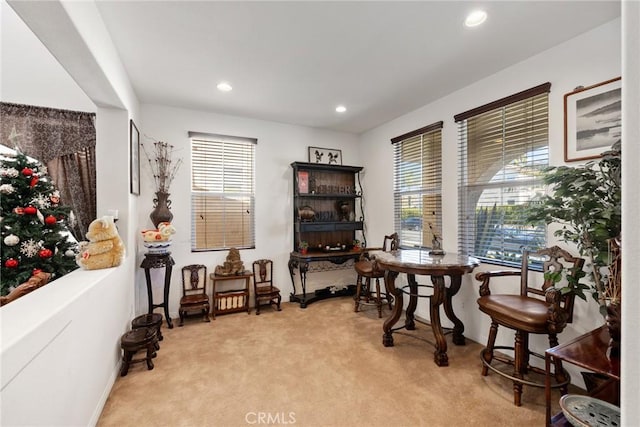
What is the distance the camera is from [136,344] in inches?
87.5

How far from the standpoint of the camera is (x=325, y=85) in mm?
2938

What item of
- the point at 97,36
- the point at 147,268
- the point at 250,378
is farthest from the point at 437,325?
the point at 97,36

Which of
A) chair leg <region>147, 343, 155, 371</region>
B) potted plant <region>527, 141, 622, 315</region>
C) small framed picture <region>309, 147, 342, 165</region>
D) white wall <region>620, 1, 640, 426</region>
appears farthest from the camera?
small framed picture <region>309, 147, 342, 165</region>

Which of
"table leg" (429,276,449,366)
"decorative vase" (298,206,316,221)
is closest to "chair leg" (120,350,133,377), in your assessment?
"decorative vase" (298,206,316,221)

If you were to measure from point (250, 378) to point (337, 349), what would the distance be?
0.86 m

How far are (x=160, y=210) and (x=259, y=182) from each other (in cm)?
133

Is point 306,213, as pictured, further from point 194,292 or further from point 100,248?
point 100,248

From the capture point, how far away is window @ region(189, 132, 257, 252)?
3.68 meters

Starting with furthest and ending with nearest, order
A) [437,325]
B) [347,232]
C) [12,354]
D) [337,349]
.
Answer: [347,232] < [337,349] < [437,325] < [12,354]

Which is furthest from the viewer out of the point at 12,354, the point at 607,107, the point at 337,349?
the point at 337,349

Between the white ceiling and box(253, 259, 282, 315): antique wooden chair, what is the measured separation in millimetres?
2240

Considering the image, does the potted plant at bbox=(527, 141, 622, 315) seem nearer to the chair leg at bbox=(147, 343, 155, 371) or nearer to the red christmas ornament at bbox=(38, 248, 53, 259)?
the chair leg at bbox=(147, 343, 155, 371)

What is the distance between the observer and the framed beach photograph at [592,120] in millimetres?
1916

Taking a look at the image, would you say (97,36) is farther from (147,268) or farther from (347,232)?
(347,232)
